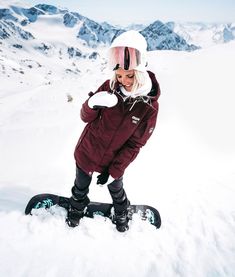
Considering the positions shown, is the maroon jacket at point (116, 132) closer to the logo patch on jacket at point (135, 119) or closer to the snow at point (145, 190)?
the logo patch on jacket at point (135, 119)

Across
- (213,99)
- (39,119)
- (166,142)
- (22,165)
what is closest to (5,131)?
(39,119)

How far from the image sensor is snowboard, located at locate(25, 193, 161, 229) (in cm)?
452

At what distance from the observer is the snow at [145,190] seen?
3.75m

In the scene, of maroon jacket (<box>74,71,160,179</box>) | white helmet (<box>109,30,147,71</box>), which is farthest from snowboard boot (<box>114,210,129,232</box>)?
white helmet (<box>109,30,147,71</box>)

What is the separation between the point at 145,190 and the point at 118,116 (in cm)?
289

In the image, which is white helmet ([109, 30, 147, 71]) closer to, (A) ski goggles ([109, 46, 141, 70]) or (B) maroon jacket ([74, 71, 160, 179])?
(A) ski goggles ([109, 46, 141, 70])

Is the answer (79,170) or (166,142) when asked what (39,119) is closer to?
(166,142)

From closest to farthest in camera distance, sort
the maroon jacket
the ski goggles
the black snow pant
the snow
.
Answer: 1. the ski goggles
2. the maroon jacket
3. the snow
4. the black snow pant

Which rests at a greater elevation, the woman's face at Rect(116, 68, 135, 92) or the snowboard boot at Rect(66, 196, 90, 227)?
the woman's face at Rect(116, 68, 135, 92)

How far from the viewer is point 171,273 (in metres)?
3.75

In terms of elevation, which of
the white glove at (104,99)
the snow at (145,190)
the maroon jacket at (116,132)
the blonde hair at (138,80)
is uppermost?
the blonde hair at (138,80)

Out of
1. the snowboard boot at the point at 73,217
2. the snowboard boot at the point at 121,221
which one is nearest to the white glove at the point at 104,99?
the snowboard boot at the point at 73,217

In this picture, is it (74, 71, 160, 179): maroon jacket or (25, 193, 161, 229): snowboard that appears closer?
(74, 71, 160, 179): maroon jacket

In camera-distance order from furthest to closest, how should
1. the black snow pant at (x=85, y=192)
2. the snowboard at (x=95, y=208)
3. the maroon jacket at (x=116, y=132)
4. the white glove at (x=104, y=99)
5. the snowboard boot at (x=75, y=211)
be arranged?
1. the snowboard at (x=95, y=208)
2. the snowboard boot at (x=75, y=211)
3. the black snow pant at (x=85, y=192)
4. the maroon jacket at (x=116, y=132)
5. the white glove at (x=104, y=99)
